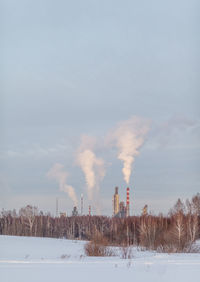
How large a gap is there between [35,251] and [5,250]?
144 centimetres

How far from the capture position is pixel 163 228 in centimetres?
2417

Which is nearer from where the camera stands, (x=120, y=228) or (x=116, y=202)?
(x=120, y=228)

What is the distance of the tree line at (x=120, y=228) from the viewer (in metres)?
22.1

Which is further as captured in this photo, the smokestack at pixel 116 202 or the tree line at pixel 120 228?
the smokestack at pixel 116 202

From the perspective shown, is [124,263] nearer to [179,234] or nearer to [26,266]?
[26,266]

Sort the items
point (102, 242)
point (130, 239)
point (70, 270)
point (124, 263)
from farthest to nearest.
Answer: point (130, 239) < point (102, 242) < point (124, 263) < point (70, 270)

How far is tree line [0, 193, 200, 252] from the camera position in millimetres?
22062

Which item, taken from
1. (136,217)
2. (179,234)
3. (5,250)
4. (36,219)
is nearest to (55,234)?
(36,219)

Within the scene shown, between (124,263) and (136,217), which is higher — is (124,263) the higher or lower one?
the lower one

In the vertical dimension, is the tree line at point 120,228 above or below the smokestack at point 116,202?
below

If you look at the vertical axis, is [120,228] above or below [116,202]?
below

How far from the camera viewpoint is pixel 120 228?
106 ft

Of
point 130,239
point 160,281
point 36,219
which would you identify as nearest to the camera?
point 160,281

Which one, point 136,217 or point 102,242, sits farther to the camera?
point 136,217
